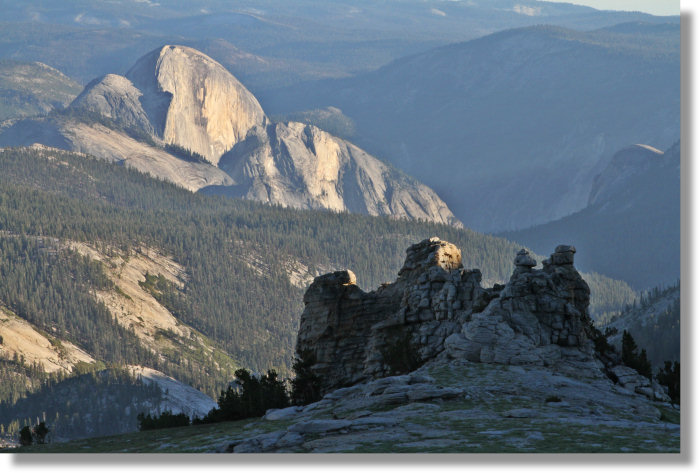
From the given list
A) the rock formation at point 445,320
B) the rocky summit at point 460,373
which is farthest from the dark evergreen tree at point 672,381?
the rock formation at point 445,320

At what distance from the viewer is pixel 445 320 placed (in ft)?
275

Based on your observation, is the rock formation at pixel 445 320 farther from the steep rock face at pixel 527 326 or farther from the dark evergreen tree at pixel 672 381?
the dark evergreen tree at pixel 672 381

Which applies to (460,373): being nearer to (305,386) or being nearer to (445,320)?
(445,320)

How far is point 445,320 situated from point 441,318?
0.51m

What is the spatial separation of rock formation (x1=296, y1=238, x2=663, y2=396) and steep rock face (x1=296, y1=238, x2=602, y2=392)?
6cm

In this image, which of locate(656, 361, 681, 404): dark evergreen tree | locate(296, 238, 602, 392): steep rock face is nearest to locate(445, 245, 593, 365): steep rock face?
locate(296, 238, 602, 392): steep rock face

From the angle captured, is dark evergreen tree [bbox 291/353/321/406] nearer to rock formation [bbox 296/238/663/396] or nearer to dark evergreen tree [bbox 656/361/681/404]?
rock formation [bbox 296/238/663/396]

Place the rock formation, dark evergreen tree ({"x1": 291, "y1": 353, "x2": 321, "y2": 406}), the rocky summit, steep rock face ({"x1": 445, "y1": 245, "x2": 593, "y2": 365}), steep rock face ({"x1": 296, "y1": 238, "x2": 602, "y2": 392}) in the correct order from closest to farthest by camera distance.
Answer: the rocky summit → steep rock face ({"x1": 445, "y1": 245, "x2": 593, "y2": 365}) → the rock formation → steep rock face ({"x1": 296, "y1": 238, "x2": 602, "y2": 392}) → dark evergreen tree ({"x1": 291, "y1": 353, "x2": 321, "y2": 406})

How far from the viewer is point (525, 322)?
242 ft

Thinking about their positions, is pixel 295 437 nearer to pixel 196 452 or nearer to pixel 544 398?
pixel 196 452

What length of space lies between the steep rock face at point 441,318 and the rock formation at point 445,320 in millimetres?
59

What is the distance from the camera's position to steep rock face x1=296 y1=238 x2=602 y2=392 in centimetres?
7288

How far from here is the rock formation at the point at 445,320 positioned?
239 ft

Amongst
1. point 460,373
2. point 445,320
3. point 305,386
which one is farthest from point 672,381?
point 305,386
